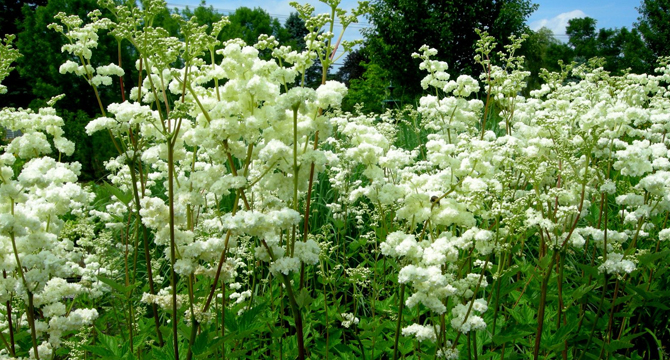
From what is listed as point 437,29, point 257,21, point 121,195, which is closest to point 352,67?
point 257,21

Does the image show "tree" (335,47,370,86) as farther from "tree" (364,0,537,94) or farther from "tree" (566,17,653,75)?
"tree" (364,0,537,94)

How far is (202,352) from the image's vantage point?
198 centimetres

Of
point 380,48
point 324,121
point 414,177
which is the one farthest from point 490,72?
point 380,48

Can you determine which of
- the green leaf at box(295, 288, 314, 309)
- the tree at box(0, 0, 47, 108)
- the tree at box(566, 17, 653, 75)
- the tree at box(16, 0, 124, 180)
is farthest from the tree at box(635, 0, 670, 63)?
the tree at box(0, 0, 47, 108)

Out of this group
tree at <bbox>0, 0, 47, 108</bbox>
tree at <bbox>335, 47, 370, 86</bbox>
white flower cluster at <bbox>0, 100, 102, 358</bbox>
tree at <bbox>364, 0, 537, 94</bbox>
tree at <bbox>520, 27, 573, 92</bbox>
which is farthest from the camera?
Answer: tree at <bbox>335, 47, 370, 86</bbox>

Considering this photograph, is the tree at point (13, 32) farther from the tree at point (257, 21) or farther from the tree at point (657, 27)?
the tree at point (657, 27)

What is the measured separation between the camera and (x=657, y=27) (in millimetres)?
29672

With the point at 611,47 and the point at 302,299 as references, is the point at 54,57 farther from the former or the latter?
the point at 611,47

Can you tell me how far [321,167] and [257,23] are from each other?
4038 centimetres

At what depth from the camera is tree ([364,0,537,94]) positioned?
18734 millimetres

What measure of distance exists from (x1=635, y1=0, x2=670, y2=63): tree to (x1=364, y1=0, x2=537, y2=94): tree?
14506 mm

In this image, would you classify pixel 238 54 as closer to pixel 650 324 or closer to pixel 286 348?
pixel 286 348

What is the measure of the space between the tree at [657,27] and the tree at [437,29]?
47.6 feet

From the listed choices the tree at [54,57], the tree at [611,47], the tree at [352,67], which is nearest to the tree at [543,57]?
the tree at [611,47]
